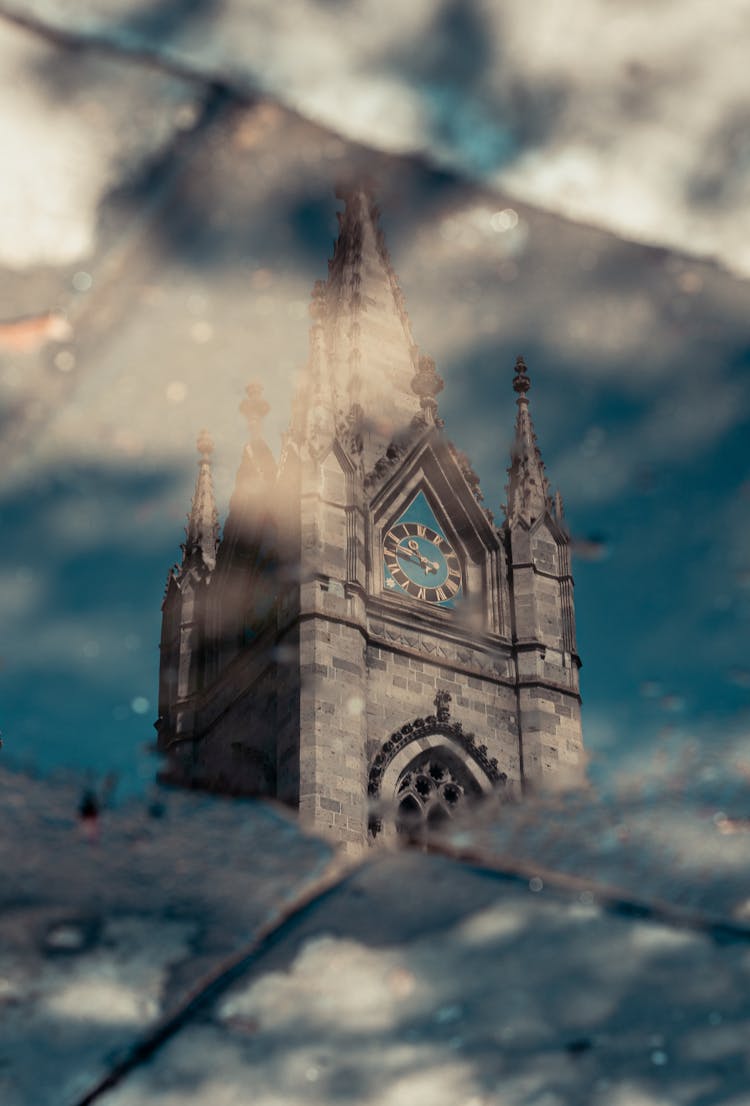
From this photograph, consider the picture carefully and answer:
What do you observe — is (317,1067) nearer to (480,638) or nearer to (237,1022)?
(237,1022)

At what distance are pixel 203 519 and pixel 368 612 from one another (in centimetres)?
813

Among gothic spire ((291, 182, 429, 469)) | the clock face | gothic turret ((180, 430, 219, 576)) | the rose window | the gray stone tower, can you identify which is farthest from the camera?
gothic turret ((180, 430, 219, 576))

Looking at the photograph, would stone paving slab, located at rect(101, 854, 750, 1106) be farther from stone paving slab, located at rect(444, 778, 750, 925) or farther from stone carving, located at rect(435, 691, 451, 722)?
stone carving, located at rect(435, 691, 451, 722)

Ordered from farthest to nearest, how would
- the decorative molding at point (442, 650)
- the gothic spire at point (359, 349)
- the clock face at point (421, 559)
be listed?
1. the gothic spire at point (359, 349)
2. the clock face at point (421, 559)
3. the decorative molding at point (442, 650)

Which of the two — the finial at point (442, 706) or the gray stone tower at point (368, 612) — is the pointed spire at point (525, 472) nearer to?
the gray stone tower at point (368, 612)

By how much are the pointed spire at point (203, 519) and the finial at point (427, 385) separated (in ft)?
17.6

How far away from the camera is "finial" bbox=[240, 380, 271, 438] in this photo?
40.8 meters

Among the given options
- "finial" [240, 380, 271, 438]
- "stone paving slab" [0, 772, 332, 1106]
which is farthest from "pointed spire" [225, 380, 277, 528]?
"stone paving slab" [0, 772, 332, 1106]

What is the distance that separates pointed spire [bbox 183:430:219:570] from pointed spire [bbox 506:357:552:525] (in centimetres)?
639

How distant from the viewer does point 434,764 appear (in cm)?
3378

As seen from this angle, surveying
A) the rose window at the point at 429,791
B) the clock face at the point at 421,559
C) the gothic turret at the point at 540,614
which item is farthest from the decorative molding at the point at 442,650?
the rose window at the point at 429,791

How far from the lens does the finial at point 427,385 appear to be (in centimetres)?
3919

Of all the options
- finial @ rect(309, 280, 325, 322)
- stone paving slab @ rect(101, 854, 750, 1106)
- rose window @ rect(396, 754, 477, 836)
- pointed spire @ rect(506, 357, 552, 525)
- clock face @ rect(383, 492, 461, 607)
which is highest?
finial @ rect(309, 280, 325, 322)

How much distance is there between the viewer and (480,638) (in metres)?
35.7
